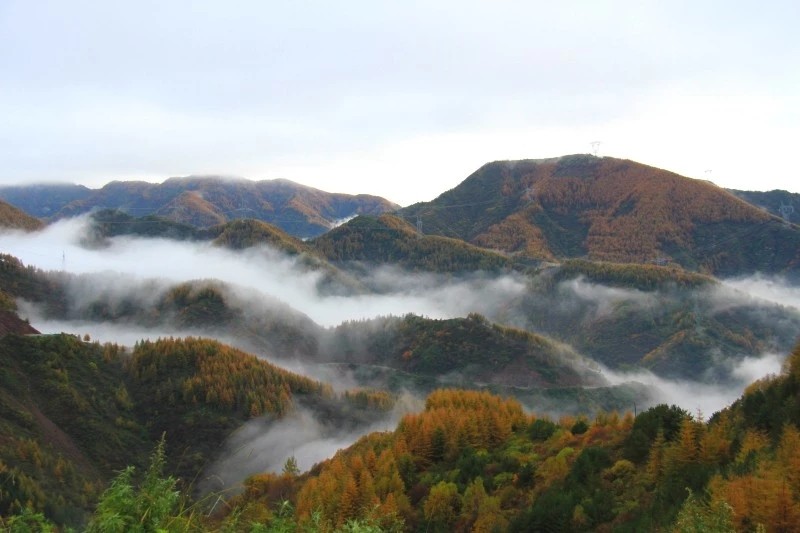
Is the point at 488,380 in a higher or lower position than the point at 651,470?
lower

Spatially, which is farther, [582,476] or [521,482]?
[521,482]

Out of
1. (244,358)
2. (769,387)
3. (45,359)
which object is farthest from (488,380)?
(769,387)

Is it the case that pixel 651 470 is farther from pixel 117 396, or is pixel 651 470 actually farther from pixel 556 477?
pixel 117 396

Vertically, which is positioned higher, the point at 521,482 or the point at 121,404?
the point at 521,482

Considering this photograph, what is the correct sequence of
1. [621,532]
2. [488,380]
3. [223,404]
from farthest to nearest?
[488,380]
[223,404]
[621,532]

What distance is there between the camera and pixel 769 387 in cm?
3394

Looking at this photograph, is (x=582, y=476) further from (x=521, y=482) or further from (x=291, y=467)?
(x=291, y=467)

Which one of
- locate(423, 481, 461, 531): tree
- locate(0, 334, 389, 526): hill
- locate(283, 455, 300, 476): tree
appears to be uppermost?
locate(423, 481, 461, 531): tree

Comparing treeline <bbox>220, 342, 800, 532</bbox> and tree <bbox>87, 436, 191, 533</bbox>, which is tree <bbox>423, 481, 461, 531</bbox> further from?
tree <bbox>87, 436, 191, 533</bbox>

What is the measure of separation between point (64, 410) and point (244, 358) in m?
45.4

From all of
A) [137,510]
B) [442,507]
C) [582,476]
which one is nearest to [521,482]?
[442,507]

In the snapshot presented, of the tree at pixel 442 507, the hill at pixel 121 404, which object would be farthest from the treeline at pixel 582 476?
the hill at pixel 121 404

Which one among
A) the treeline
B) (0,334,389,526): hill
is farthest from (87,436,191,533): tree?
(0,334,389,526): hill

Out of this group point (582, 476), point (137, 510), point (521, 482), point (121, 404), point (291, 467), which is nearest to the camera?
point (137, 510)
